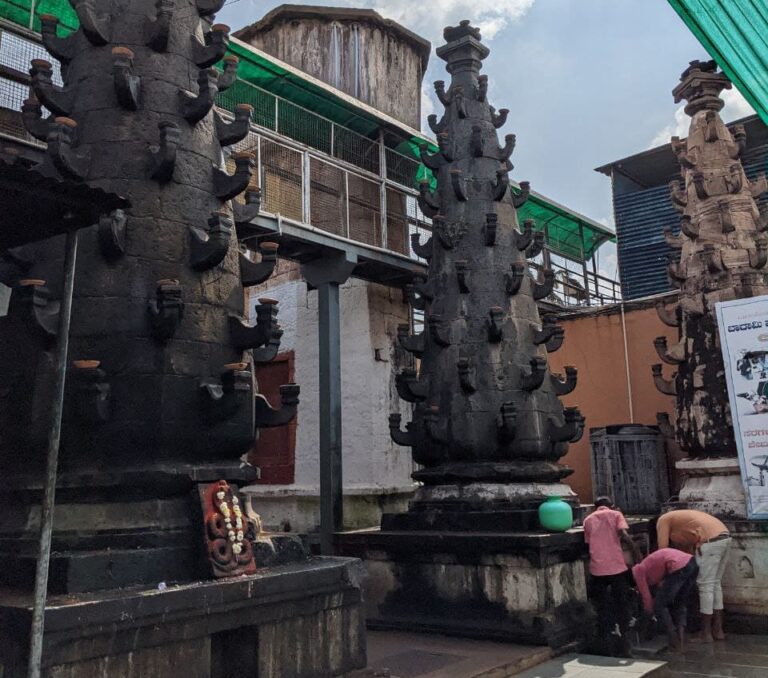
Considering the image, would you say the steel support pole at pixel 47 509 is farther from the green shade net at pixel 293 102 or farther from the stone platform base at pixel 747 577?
the stone platform base at pixel 747 577

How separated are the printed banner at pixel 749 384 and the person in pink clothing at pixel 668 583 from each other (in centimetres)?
153

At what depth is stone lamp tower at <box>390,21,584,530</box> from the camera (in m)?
10.1

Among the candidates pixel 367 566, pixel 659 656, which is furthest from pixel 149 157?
pixel 659 656

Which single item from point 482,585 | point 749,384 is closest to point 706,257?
point 749,384

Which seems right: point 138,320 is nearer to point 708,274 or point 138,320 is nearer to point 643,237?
point 708,274

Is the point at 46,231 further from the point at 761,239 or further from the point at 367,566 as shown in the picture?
the point at 761,239

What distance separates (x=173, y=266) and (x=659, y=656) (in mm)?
7118

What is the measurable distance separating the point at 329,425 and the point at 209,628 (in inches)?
279

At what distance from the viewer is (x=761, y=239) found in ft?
39.1

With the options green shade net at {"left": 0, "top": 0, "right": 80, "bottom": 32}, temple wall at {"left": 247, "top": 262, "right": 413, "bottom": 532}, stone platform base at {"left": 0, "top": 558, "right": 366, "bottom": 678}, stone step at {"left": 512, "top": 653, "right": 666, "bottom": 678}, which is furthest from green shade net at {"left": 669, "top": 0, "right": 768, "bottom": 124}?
green shade net at {"left": 0, "top": 0, "right": 80, "bottom": 32}

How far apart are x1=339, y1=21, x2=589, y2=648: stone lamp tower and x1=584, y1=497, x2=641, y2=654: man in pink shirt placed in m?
0.29

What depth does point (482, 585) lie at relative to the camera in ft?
29.6

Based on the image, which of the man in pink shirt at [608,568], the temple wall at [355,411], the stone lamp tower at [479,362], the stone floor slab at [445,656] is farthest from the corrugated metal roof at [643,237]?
the stone floor slab at [445,656]

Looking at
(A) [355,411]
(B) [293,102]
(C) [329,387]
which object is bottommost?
(A) [355,411]
